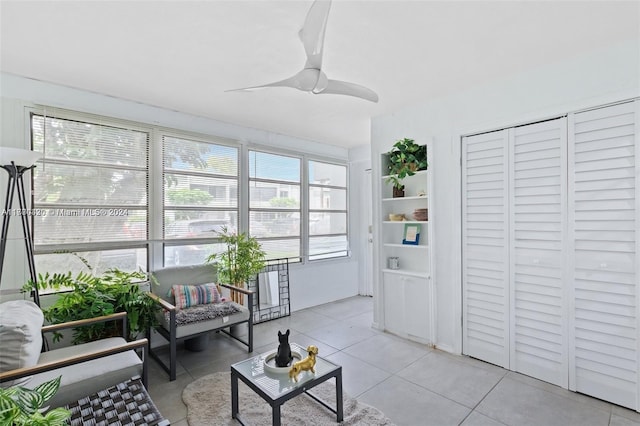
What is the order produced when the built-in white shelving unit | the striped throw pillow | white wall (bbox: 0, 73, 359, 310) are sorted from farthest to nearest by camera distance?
the built-in white shelving unit → the striped throw pillow → white wall (bbox: 0, 73, 359, 310)

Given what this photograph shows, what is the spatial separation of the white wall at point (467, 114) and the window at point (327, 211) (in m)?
1.37

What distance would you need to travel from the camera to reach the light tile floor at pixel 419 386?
2.19 meters

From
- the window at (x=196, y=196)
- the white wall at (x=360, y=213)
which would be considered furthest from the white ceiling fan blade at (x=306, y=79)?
the white wall at (x=360, y=213)

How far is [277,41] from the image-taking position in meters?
2.22

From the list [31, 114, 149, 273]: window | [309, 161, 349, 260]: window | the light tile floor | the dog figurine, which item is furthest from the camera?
[309, 161, 349, 260]: window

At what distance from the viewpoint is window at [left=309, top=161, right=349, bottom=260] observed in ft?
16.5

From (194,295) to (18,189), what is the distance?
5.53 feet

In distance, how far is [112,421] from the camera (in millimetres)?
1684

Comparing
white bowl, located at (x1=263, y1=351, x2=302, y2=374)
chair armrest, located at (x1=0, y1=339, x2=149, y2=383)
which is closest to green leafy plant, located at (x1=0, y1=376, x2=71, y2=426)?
chair armrest, located at (x1=0, y1=339, x2=149, y2=383)

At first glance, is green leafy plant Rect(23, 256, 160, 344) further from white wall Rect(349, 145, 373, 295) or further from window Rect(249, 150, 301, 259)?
white wall Rect(349, 145, 373, 295)

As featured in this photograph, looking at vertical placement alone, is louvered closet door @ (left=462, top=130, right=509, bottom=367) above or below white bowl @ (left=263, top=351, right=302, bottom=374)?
above

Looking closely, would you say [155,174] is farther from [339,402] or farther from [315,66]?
[339,402]

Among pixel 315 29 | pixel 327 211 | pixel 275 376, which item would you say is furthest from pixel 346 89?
pixel 327 211

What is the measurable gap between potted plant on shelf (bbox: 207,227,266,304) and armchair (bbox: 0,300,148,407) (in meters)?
1.48
